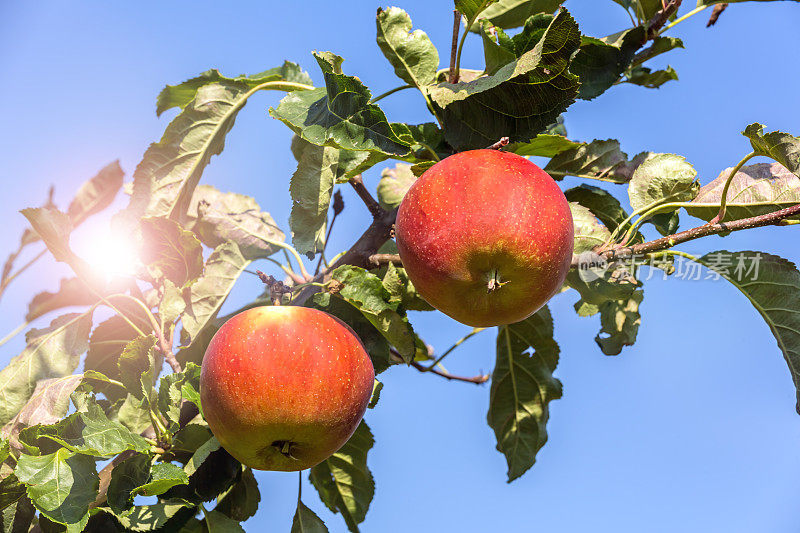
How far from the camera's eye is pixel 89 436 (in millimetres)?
1848

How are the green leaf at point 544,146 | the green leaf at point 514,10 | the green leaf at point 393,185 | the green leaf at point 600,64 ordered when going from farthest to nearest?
1. the green leaf at point 393,185
2. the green leaf at point 514,10
3. the green leaf at point 600,64
4. the green leaf at point 544,146

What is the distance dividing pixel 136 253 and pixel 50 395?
1.76ft

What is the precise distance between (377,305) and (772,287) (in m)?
1.25

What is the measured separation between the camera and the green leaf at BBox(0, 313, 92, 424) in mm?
2395

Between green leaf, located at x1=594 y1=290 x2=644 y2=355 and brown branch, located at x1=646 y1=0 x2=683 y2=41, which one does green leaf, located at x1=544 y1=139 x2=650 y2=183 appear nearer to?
brown branch, located at x1=646 y1=0 x2=683 y2=41

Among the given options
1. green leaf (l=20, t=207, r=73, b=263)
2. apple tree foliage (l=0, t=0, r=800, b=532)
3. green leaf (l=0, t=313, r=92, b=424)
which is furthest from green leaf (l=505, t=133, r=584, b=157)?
green leaf (l=0, t=313, r=92, b=424)

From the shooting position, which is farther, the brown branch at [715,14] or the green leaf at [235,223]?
the brown branch at [715,14]

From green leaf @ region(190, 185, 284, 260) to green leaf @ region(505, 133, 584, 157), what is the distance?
932 millimetres

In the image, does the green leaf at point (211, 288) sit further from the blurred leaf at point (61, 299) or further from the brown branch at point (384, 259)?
the blurred leaf at point (61, 299)

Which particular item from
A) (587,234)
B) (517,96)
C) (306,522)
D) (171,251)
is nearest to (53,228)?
(171,251)

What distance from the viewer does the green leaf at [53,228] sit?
2262mm

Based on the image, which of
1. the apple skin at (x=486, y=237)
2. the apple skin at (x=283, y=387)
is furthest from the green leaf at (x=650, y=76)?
the apple skin at (x=283, y=387)

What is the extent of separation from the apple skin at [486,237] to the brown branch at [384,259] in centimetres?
31

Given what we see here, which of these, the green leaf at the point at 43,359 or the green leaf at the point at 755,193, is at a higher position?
the green leaf at the point at 755,193
